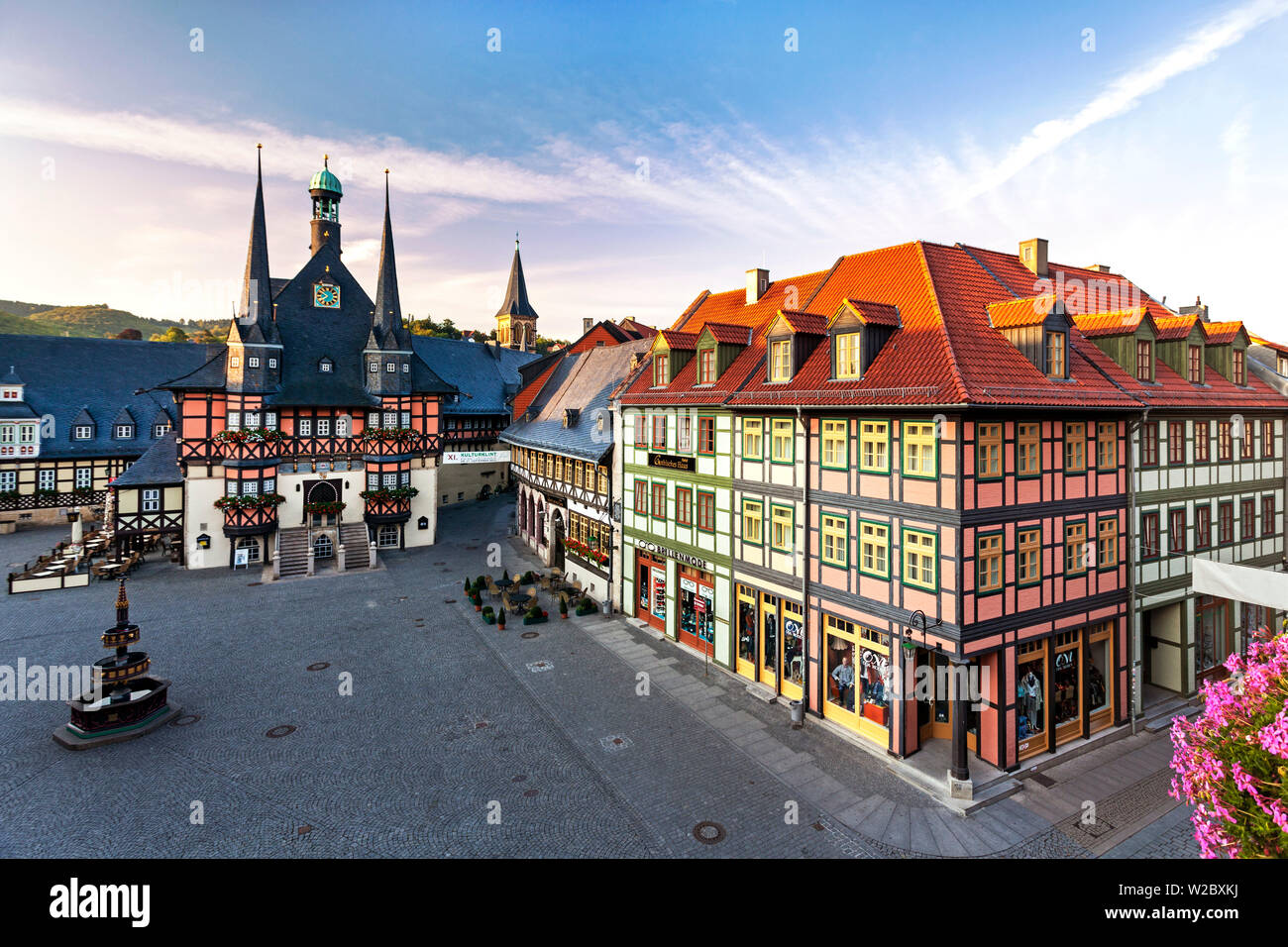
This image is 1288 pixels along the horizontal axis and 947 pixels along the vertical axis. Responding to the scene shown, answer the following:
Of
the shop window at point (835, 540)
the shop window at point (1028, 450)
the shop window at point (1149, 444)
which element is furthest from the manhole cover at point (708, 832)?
the shop window at point (1149, 444)

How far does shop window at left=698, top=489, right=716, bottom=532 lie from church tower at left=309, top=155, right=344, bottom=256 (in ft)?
107

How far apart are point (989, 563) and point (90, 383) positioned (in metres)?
56.1

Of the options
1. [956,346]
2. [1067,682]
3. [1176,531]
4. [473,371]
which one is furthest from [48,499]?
[1176,531]

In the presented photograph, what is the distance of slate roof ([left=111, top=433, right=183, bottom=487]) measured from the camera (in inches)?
1313

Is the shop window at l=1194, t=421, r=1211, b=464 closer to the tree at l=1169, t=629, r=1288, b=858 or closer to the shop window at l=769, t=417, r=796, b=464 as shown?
the shop window at l=769, t=417, r=796, b=464

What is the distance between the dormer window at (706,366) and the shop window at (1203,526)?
1469 centimetres

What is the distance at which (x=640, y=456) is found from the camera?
2434 cm

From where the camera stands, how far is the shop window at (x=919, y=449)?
13547 mm

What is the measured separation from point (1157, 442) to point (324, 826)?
2239cm

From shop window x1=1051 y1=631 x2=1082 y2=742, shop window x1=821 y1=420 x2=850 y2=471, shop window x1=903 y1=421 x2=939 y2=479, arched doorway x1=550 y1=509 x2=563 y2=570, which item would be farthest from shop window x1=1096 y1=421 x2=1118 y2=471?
arched doorway x1=550 y1=509 x2=563 y2=570

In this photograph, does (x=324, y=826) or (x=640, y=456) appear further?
(x=640, y=456)
